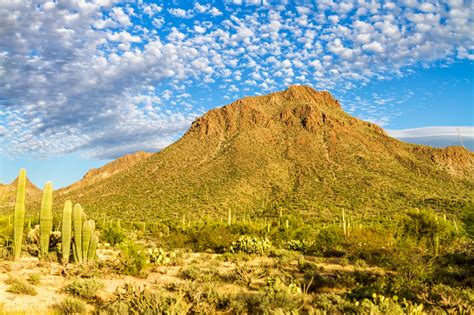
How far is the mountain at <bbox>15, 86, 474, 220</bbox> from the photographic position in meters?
47.3

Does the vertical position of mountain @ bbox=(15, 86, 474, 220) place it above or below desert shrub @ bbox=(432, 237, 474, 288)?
above

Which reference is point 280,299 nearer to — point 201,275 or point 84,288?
point 201,275

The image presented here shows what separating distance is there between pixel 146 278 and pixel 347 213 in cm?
3527

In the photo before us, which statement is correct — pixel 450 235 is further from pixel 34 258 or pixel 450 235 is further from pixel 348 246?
pixel 34 258

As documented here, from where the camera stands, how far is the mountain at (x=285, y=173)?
47.3 metres

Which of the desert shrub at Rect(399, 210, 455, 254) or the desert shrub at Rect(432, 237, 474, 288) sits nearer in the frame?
the desert shrub at Rect(432, 237, 474, 288)

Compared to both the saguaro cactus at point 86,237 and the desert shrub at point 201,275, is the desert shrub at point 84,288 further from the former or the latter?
the saguaro cactus at point 86,237

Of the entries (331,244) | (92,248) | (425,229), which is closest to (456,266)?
(425,229)

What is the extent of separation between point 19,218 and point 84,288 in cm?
628

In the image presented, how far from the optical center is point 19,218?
13312mm

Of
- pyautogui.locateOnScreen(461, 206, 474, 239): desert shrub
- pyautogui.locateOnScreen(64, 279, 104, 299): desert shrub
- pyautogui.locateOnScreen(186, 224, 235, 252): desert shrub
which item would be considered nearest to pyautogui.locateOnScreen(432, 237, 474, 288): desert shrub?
pyautogui.locateOnScreen(461, 206, 474, 239): desert shrub

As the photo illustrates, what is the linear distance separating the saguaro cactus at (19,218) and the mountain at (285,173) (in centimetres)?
2922

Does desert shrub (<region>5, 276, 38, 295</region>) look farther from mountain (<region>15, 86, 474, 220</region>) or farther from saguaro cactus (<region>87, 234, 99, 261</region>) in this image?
mountain (<region>15, 86, 474, 220</region>)

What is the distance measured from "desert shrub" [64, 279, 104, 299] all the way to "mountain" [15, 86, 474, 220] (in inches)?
1324
